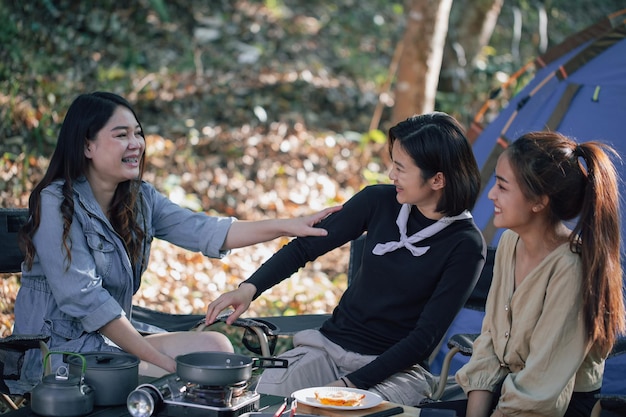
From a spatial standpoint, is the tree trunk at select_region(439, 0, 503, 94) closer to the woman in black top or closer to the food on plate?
the woman in black top

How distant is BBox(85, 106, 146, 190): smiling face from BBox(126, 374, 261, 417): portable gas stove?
1098mm

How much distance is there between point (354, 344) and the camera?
3.04m

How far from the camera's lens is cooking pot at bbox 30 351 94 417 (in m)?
2.22

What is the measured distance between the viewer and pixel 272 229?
3.37 m

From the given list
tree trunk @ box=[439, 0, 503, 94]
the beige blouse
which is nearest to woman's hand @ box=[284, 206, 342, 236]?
the beige blouse

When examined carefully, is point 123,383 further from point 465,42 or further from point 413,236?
point 465,42

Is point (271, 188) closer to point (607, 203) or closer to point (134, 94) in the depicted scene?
point (134, 94)

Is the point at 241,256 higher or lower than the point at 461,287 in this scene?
lower

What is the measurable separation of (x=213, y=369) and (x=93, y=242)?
1.08 metres

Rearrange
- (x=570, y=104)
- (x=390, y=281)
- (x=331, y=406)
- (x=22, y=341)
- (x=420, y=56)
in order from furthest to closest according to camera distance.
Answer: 1. (x=420, y=56)
2. (x=570, y=104)
3. (x=390, y=281)
4. (x=22, y=341)
5. (x=331, y=406)

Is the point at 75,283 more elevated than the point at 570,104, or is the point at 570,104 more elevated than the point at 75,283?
the point at 570,104

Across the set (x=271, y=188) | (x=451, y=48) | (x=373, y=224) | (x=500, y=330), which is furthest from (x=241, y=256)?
(x=451, y=48)

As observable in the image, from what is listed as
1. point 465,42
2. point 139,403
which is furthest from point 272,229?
point 465,42

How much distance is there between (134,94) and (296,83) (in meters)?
1.83
